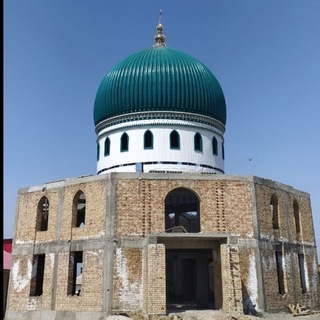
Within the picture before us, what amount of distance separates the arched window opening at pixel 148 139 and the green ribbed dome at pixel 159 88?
127cm

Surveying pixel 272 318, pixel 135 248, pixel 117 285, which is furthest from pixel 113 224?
pixel 272 318

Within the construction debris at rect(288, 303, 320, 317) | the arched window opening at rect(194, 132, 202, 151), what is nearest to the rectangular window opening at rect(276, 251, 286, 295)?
the construction debris at rect(288, 303, 320, 317)

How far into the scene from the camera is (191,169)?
71.0 ft

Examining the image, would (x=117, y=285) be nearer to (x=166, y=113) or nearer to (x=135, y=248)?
(x=135, y=248)

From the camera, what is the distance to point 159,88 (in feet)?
72.4

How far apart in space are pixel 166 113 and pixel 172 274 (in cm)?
884

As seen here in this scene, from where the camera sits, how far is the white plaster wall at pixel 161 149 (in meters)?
21.5

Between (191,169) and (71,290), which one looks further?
(191,169)

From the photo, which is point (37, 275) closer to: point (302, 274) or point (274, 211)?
point (274, 211)

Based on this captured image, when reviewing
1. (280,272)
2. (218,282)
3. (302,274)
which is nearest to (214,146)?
(280,272)

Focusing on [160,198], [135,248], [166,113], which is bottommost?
[135,248]

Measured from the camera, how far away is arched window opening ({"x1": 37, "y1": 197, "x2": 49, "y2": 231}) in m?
19.7

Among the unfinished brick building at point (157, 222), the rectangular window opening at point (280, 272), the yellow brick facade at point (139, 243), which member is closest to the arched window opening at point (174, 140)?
Result: the unfinished brick building at point (157, 222)

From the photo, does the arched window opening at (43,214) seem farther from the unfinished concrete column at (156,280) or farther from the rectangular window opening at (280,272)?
the rectangular window opening at (280,272)
